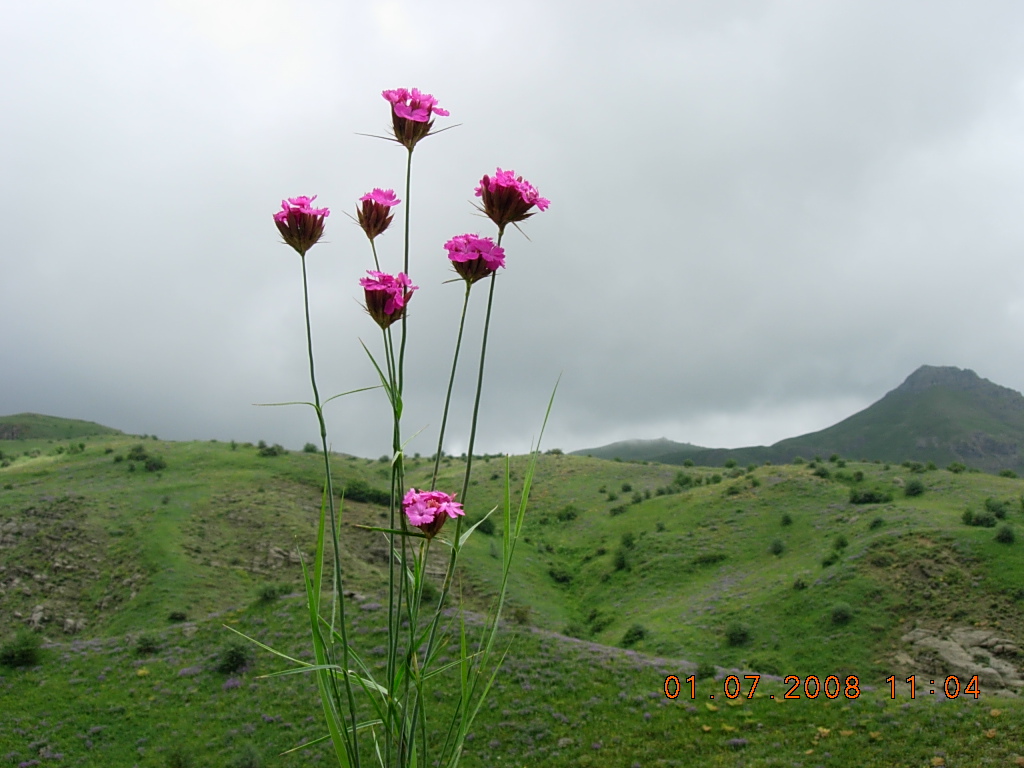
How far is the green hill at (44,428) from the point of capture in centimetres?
9781

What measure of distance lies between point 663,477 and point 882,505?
887 inches

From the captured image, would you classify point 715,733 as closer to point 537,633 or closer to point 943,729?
point 943,729

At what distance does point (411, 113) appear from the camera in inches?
81.3

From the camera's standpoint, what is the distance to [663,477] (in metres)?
51.8

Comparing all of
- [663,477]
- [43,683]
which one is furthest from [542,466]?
[43,683]

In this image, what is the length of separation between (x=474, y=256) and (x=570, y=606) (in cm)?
3034

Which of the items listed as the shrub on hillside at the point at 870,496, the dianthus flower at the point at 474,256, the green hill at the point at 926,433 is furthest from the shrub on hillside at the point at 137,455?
the green hill at the point at 926,433

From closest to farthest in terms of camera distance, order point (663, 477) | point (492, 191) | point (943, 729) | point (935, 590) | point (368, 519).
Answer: point (492, 191) < point (943, 729) < point (935, 590) < point (368, 519) < point (663, 477)

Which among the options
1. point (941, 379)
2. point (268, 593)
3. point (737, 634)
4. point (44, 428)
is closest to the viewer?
point (268, 593)

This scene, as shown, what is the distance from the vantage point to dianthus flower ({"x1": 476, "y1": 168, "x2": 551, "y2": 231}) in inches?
79.6

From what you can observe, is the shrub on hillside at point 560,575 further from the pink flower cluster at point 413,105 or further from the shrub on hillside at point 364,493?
the pink flower cluster at point 413,105
